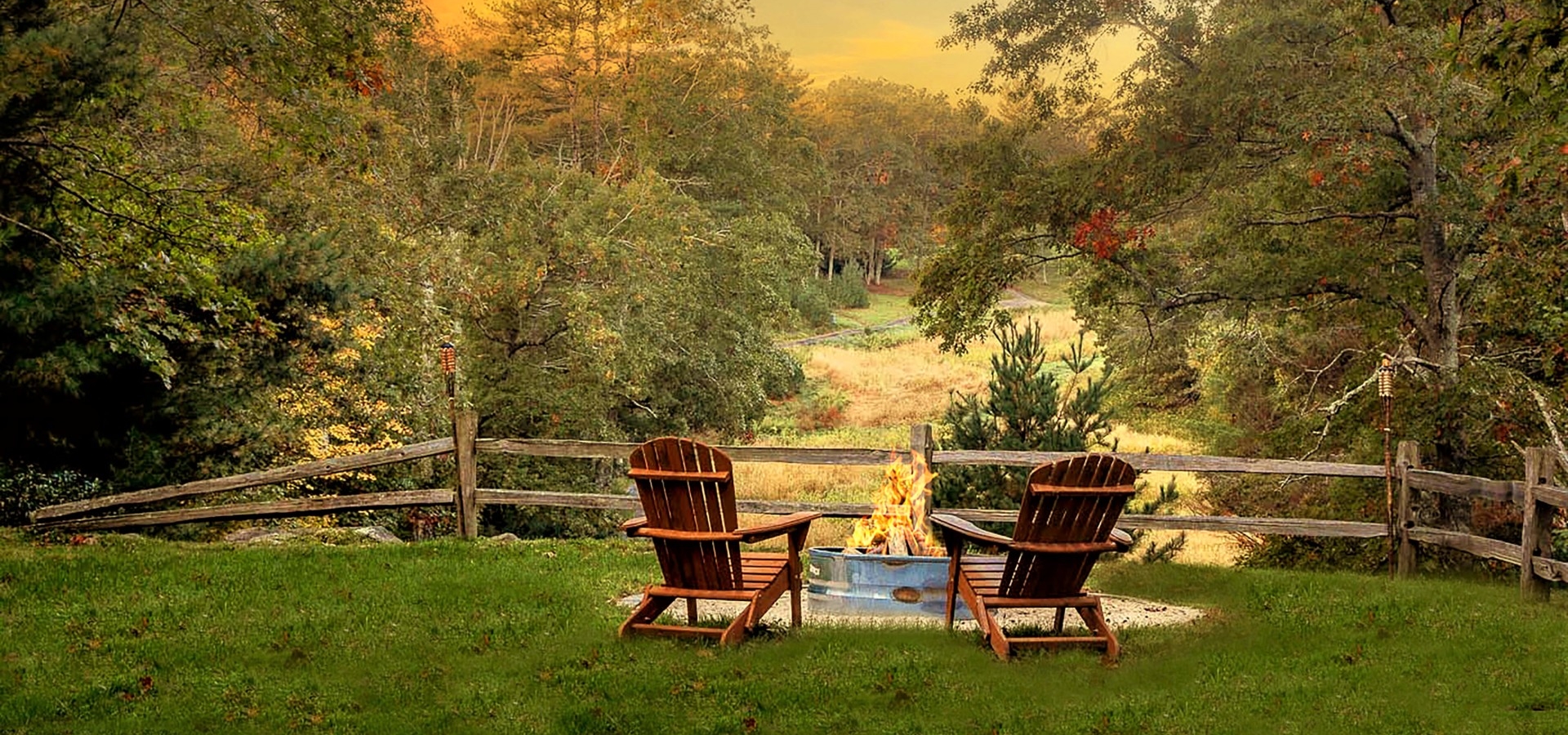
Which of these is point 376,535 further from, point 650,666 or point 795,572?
point 650,666

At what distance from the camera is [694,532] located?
5.75m

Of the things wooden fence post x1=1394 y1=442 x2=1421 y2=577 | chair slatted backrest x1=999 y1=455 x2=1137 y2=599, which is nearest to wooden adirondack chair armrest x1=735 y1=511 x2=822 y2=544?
chair slatted backrest x1=999 y1=455 x2=1137 y2=599

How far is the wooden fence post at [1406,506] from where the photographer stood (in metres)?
8.52

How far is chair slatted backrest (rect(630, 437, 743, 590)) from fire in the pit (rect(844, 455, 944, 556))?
113 cm

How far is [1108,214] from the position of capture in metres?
11.8

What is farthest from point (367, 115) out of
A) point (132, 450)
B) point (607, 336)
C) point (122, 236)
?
point (122, 236)

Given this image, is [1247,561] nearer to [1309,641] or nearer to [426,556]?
[1309,641]

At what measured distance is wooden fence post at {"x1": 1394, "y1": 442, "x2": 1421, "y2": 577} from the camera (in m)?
8.52

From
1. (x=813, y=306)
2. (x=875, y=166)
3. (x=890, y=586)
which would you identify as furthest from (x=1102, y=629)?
(x=875, y=166)

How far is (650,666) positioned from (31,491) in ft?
25.4

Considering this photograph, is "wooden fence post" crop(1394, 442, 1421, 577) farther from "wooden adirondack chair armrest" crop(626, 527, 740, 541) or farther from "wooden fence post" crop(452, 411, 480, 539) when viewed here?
"wooden fence post" crop(452, 411, 480, 539)

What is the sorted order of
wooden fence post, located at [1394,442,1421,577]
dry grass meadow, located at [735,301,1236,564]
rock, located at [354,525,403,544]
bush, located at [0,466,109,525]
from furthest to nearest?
dry grass meadow, located at [735,301,1236,564] < bush, located at [0,466,109,525] < rock, located at [354,525,403,544] < wooden fence post, located at [1394,442,1421,577]

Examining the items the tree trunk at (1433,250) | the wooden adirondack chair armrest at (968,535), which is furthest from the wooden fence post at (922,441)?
the tree trunk at (1433,250)

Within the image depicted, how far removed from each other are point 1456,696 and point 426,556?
19.0 feet
